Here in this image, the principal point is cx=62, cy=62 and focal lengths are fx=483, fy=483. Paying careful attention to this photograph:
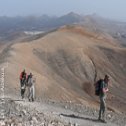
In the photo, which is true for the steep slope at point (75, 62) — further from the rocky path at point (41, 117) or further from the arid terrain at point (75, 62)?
the rocky path at point (41, 117)

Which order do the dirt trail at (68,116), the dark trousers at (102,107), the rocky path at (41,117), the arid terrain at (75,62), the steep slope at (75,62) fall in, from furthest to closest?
the steep slope at (75,62) < the arid terrain at (75,62) < the dark trousers at (102,107) < the dirt trail at (68,116) < the rocky path at (41,117)

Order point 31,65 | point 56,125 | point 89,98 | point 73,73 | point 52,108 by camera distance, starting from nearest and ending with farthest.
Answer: point 56,125, point 52,108, point 89,98, point 31,65, point 73,73

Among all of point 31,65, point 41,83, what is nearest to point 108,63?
point 31,65

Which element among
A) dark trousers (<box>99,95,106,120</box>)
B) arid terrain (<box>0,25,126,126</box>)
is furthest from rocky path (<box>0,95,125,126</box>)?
arid terrain (<box>0,25,126,126</box>)

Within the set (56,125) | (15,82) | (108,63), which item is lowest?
(56,125)

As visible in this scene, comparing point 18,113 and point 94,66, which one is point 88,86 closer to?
point 94,66

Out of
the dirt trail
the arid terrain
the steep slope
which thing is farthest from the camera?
the steep slope

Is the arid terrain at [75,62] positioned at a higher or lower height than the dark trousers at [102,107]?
higher

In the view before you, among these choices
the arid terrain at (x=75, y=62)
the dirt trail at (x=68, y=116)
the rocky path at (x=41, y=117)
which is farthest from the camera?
the arid terrain at (x=75, y=62)

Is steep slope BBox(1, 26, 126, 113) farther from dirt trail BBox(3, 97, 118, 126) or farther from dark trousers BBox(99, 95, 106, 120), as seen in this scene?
dark trousers BBox(99, 95, 106, 120)

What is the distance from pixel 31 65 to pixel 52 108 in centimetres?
3516

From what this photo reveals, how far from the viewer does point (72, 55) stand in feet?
229

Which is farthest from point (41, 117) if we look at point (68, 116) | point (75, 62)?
point (75, 62)

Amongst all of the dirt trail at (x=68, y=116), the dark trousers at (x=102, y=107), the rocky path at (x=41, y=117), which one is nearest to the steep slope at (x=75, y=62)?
the dirt trail at (x=68, y=116)
